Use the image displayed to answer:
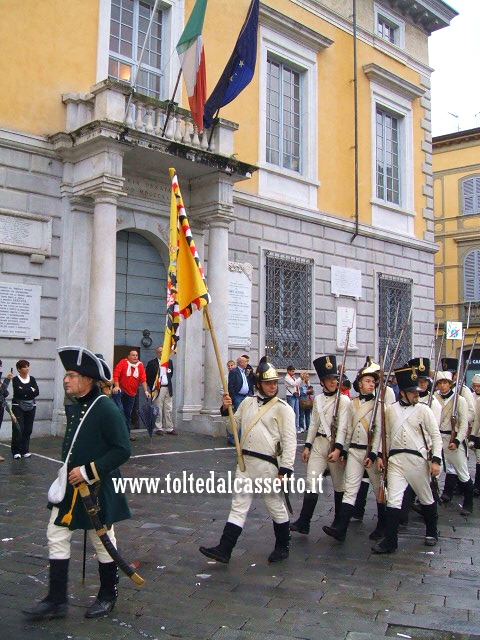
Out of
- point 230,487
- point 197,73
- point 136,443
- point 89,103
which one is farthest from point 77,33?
point 230,487

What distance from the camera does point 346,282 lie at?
19.5 m

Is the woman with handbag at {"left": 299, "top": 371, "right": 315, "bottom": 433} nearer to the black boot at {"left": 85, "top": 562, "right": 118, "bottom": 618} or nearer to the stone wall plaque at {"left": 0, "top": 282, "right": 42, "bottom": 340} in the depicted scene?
the stone wall plaque at {"left": 0, "top": 282, "right": 42, "bottom": 340}

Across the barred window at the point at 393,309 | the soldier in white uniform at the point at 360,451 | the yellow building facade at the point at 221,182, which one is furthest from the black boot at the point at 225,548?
the barred window at the point at 393,309

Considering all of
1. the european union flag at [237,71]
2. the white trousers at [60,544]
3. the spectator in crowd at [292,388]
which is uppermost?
the european union flag at [237,71]

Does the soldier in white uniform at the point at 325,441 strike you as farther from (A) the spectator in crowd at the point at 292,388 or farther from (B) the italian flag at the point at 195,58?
(A) the spectator in crowd at the point at 292,388

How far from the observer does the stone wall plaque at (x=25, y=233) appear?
12.8m

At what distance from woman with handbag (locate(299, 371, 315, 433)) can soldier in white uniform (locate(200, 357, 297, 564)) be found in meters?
10.1

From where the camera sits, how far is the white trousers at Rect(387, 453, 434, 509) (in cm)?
689

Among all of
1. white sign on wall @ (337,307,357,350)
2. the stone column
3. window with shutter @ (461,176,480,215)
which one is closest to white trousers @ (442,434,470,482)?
the stone column

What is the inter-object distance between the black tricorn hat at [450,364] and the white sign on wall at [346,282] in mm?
8321

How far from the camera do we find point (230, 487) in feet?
31.2

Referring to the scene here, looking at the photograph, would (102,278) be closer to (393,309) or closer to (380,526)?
(380,526)

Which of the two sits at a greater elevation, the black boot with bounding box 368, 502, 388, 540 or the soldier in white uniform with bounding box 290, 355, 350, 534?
the soldier in white uniform with bounding box 290, 355, 350, 534

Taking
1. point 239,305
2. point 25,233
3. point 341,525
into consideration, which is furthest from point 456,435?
point 25,233
